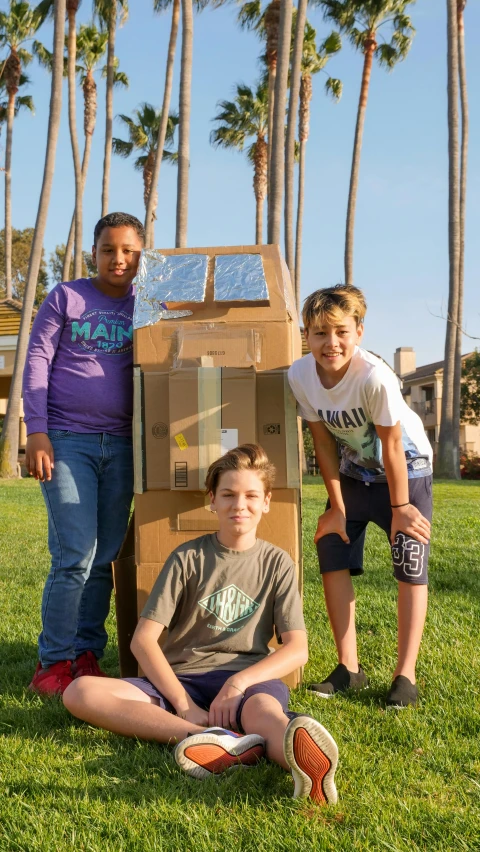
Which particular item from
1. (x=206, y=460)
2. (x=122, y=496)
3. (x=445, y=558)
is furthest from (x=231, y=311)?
(x=445, y=558)

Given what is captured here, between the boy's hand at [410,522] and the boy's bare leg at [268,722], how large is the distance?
3.17ft

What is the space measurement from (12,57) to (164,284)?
32979 mm

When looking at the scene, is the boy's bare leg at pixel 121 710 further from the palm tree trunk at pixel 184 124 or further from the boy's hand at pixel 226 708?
the palm tree trunk at pixel 184 124

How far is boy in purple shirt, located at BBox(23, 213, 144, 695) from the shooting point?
3512 millimetres

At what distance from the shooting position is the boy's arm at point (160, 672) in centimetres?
279

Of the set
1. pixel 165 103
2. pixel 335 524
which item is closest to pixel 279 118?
pixel 165 103

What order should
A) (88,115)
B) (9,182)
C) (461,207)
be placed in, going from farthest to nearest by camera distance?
1. (9,182)
2. (88,115)
3. (461,207)

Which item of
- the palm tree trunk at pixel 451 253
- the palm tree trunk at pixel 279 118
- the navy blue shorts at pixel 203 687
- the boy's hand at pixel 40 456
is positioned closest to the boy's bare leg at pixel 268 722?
the navy blue shorts at pixel 203 687

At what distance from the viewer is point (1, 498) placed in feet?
42.6

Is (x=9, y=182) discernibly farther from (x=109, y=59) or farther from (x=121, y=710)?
(x=121, y=710)

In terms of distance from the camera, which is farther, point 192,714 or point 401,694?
point 401,694

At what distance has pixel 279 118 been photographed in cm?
1606

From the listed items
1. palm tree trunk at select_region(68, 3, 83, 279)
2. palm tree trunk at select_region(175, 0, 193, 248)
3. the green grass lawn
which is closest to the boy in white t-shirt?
the green grass lawn

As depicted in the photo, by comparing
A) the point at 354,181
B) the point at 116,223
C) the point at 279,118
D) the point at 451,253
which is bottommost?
the point at 116,223
